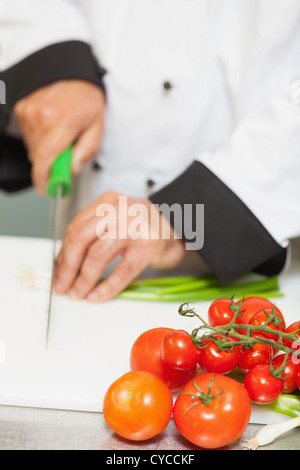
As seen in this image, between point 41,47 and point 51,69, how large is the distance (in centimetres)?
6

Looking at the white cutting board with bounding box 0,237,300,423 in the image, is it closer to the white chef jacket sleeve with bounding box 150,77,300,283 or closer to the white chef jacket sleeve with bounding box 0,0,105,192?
the white chef jacket sleeve with bounding box 150,77,300,283

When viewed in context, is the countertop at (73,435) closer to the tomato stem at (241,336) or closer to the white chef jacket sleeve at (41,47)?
the tomato stem at (241,336)

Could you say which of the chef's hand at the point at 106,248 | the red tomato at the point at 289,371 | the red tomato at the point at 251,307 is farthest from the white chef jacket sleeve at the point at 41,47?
the red tomato at the point at 289,371

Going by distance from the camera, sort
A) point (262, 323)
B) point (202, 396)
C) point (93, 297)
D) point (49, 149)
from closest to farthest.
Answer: point (202, 396) < point (262, 323) < point (93, 297) < point (49, 149)

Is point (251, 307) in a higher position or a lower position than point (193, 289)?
higher

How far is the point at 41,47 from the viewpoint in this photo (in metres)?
1.06

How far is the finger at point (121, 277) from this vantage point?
826mm

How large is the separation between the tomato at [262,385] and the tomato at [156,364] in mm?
62

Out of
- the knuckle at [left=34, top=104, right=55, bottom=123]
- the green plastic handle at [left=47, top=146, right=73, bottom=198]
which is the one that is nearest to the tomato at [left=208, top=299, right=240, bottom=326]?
the green plastic handle at [left=47, top=146, right=73, bottom=198]

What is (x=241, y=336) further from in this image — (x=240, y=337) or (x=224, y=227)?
(x=224, y=227)

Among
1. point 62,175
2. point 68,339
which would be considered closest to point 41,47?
point 62,175

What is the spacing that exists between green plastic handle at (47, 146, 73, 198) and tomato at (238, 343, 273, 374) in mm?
421

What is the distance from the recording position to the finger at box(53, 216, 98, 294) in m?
0.83
